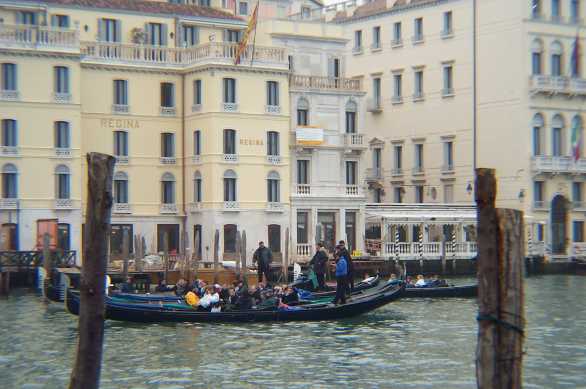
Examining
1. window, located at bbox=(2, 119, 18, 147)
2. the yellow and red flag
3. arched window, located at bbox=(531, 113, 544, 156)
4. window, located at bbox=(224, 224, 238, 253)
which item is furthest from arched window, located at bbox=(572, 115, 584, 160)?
window, located at bbox=(2, 119, 18, 147)

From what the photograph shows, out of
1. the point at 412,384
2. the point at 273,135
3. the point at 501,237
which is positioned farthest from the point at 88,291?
the point at 273,135

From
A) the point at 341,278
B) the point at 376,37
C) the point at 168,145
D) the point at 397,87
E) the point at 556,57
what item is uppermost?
the point at 376,37

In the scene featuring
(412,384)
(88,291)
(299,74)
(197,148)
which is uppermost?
(299,74)

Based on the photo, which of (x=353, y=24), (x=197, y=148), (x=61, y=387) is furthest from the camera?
(x=353, y=24)

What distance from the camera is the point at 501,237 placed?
10.4 meters

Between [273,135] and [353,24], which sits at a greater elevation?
[353,24]

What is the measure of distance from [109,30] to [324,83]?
8.67m

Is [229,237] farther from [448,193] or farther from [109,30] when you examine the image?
[448,193]

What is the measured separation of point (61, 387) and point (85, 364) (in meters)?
7.06

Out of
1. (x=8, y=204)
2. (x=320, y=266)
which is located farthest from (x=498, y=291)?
(x=8, y=204)

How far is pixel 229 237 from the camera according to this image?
45.1 metres

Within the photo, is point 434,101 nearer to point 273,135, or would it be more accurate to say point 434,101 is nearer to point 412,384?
point 273,135

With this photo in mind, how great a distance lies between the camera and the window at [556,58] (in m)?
52.6

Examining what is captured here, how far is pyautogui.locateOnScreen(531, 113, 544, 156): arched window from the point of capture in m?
51.7
